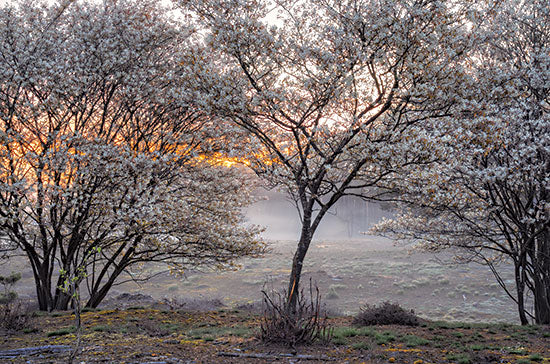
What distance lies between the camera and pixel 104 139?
36.3ft

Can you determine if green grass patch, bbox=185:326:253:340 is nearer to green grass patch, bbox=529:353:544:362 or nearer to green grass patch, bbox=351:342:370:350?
green grass patch, bbox=351:342:370:350

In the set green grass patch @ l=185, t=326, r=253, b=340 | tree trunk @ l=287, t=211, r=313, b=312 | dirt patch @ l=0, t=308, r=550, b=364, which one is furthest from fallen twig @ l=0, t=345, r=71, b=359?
tree trunk @ l=287, t=211, r=313, b=312

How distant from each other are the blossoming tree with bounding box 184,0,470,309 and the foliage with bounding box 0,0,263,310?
124 centimetres

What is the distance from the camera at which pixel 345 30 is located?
887 cm

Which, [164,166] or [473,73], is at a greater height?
[473,73]

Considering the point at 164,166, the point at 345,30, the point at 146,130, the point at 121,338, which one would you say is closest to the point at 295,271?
the point at 121,338

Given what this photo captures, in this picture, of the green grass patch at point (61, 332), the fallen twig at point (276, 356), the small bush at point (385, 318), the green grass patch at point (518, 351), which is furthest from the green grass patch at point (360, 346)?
the green grass patch at point (61, 332)

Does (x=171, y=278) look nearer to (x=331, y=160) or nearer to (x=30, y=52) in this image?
(x=30, y=52)

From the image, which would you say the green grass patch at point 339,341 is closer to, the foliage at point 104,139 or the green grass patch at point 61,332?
the foliage at point 104,139

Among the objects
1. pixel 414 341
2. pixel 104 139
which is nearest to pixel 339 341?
pixel 414 341

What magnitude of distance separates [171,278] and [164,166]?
803 inches

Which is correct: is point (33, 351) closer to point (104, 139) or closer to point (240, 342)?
point (240, 342)

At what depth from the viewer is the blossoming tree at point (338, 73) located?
8.37 meters

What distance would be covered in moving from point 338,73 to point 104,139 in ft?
22.8
